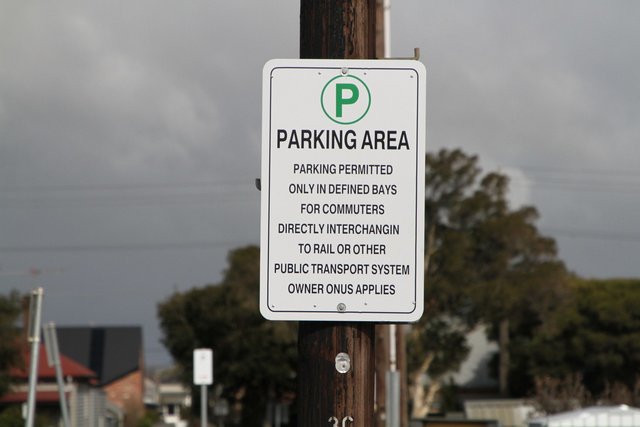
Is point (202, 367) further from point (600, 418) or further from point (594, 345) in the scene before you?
point (594, 345)

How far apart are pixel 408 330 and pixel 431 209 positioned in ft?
19.1

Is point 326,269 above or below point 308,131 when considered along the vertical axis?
below

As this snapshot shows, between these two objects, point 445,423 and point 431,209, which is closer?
point 445,423

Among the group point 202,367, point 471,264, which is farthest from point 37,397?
point 202,367

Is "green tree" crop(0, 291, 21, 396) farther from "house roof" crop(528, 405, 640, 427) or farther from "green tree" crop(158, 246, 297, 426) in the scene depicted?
"house roof" crop(528, 405, 640, 427)

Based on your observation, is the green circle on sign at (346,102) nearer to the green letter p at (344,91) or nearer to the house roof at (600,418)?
the green letter p at (344,91)

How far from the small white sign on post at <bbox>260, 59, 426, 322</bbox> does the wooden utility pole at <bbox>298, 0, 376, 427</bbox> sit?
0.21 feet

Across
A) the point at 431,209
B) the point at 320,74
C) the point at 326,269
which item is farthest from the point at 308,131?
the point at 431,209

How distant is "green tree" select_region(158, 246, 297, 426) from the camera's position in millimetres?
60062

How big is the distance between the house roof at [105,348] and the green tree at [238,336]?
117 ft

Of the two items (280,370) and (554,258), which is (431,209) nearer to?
(554,258)

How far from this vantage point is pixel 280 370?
197ft

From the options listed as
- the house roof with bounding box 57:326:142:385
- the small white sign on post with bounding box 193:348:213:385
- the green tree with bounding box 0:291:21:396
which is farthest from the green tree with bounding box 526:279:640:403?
the house roof with bounding box 57:326:142:385

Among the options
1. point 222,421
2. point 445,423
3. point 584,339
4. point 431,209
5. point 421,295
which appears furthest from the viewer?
point 222,421
